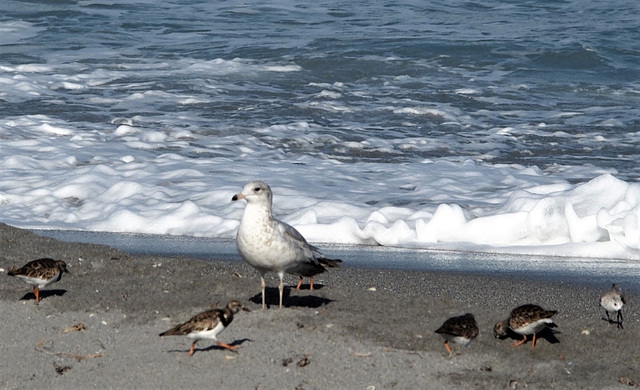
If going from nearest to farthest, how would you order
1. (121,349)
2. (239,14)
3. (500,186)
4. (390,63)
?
1. (121,349)
2. (500,186)
3. (390,63)
4. (239,14)

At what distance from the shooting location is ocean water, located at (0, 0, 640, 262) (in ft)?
31.5

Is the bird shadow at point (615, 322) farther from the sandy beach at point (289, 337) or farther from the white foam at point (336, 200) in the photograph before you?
the white foam at point (336, 200)

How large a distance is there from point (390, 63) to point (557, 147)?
29.5ft

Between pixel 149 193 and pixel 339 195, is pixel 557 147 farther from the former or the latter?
pixel 149 193

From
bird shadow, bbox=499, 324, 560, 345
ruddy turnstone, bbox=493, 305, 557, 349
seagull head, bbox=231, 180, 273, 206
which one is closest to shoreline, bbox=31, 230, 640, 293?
bird shadow, bbox=499, 324, 560, 345

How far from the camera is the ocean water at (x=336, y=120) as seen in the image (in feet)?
31.5

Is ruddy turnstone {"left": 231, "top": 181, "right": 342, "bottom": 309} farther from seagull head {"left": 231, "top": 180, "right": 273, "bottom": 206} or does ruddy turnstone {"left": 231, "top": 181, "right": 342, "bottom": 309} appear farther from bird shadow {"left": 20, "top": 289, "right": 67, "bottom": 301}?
bird shadow {"left": 20, "top": 289, "right": 67, "bottom": 301}

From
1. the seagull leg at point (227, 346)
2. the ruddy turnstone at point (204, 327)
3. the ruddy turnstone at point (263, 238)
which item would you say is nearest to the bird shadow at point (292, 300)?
the ruddy turnstone at point (263, 238)

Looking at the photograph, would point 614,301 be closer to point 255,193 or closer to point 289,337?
point 289,337

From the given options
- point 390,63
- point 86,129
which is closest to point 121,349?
point 86,129

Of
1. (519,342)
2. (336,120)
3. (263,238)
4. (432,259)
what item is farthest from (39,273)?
(336,120)

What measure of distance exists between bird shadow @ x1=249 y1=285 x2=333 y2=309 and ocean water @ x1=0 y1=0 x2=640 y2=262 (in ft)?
9.82

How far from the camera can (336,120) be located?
16.7m

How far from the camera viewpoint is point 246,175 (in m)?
11.9
